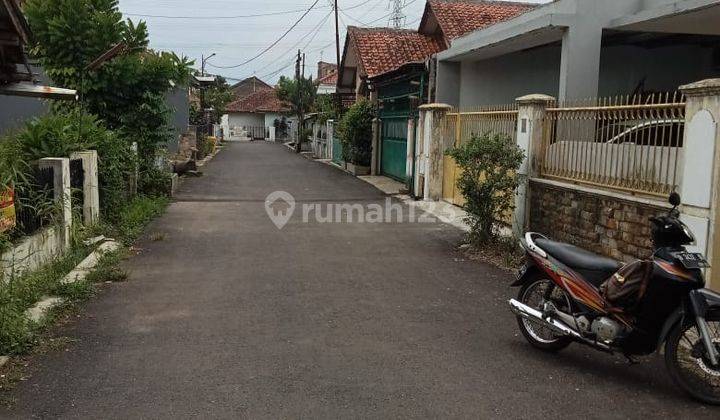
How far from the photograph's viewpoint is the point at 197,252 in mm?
9195

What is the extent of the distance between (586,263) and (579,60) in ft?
24.5

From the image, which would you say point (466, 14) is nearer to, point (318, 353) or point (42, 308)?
point (42, 308)

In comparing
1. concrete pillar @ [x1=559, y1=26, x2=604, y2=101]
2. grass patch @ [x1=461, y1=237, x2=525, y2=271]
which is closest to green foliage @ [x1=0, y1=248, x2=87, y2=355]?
grass patch @ [x1=461, y1=237, x2=525, y2=271]

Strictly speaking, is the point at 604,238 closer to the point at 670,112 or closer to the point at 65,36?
the point at 670,112

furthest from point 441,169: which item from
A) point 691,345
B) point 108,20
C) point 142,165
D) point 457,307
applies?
point 691,345

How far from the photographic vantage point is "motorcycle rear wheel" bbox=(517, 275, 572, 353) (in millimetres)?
5160

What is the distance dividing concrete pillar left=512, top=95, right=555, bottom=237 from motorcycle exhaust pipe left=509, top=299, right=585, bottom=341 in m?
4.54

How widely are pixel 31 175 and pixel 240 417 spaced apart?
4.88 meters

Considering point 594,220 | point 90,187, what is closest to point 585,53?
point 594,220

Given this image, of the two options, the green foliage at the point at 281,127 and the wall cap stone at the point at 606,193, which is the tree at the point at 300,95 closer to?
the green foliage at the point at 281,127

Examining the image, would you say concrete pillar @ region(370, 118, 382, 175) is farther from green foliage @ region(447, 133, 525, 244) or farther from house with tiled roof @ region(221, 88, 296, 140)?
house with tiled roof @ region(221, 88, 296, 140)

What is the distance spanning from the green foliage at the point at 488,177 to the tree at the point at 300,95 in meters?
33.8

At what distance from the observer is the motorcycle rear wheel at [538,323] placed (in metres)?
5.16

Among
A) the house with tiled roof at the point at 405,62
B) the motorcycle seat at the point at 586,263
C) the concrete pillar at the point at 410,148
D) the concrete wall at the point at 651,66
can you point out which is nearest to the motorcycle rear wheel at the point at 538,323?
the motorcycle seat at the point at 586,263
